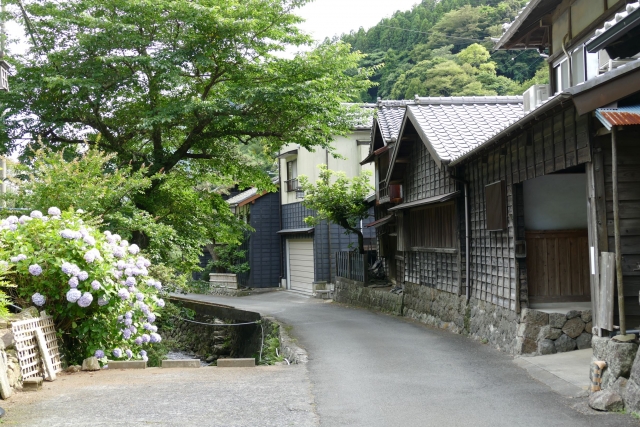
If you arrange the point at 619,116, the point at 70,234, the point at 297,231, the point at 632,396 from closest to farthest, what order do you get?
the point at 632,396 → the point at 619,116 → the point at 70,234 → the point at 297,231

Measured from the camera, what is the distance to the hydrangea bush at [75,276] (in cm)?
1031

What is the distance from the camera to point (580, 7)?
12.2 meters

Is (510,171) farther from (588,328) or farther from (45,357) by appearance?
(45,357)

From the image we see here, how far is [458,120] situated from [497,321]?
6480 mm

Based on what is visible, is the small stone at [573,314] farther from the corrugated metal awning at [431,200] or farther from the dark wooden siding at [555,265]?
the corrugated metal awning at [431,200]

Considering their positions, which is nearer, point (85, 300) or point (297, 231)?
point (85, 300)

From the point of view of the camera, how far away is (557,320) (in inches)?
447

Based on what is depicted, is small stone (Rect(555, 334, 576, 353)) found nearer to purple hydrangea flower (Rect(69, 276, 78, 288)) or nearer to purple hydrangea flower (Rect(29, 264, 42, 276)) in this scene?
purple hydrangea flower (Rect(69, 276, 78, 288))

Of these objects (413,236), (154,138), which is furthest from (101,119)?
(413,236)

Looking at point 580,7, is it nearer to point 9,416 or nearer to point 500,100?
point 500,100

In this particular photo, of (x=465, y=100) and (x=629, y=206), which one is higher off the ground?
(x=465, y=100)

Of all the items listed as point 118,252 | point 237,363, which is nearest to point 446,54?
point 237,363

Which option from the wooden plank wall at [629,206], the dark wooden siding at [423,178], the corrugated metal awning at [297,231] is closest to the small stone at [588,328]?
the wooden plank wall at [629,206]

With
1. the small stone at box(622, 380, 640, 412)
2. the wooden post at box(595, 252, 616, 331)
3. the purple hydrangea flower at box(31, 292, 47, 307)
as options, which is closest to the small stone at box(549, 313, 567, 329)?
the wooden post at box(595, 252, 616, 331)
